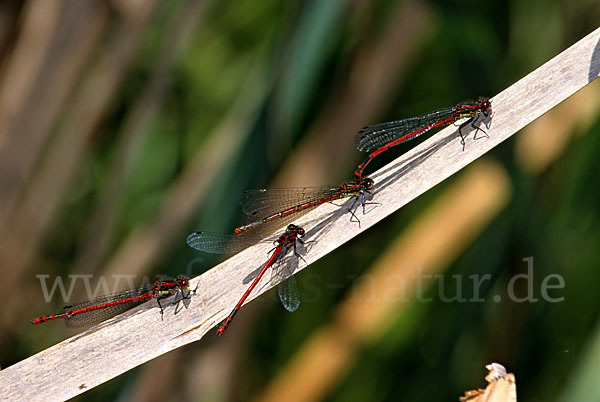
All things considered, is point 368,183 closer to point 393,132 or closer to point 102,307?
point 393,132

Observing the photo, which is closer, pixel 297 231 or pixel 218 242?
pixel 297 231

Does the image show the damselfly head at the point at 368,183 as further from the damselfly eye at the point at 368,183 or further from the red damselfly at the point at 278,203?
the red damselfly at the point at 278,203

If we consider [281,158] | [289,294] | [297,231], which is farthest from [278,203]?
[297,231]

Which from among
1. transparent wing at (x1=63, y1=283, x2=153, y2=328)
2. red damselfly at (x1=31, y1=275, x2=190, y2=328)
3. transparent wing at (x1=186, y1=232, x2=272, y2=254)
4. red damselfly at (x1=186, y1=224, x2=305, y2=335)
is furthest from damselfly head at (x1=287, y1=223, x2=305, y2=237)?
transparent wing at (x1=63, y1=283, x2=153, y2=328)

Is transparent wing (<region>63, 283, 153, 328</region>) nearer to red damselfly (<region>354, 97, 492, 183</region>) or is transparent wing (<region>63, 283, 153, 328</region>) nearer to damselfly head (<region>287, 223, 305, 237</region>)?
damselfly head (<region>287, 223, 305, 237</region>)

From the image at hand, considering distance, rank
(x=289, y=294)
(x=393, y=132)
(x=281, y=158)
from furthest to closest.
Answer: (x=281, y=158), (x=393, y=132), (x=289, y=294)

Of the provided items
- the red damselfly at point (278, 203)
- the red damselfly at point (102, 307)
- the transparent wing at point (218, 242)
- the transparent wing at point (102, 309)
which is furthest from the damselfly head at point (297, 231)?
the transparent wing at point (102, 309)
